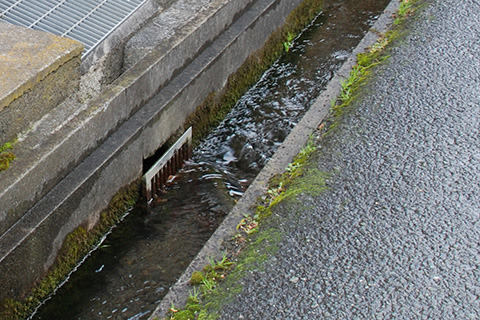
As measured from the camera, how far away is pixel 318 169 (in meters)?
4.35

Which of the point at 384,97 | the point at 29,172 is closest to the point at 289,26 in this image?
the point at 384,97

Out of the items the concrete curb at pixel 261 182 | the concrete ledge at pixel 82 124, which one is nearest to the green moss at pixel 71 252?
the concrete ledge at pixel 82 124

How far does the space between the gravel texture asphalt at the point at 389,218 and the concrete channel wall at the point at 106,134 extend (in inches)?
44.6

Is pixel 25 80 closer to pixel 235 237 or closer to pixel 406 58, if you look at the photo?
pixel 235 237

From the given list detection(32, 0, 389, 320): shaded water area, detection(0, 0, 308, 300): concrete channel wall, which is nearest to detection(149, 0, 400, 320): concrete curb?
detection(32, 0, 389, 320): shaded water area

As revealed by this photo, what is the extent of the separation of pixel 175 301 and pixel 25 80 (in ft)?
5.02

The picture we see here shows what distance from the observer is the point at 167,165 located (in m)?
5.01

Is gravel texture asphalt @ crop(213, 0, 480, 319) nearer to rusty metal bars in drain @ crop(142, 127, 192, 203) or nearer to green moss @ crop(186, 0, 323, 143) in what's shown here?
rusty metal bars in drain @ crop(142, 127, 192, 203)

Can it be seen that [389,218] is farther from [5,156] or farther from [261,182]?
[5,156]

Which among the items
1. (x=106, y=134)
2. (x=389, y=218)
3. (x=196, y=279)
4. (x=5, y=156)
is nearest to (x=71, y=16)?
(x=106, y=134)

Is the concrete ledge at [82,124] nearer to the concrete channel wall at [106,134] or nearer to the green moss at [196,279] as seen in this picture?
the concrete channel wall at [106,134]

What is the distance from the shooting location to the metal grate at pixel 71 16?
15.4 feet

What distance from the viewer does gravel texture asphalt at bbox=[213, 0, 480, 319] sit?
3361 mm

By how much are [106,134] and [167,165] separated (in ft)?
2.63
